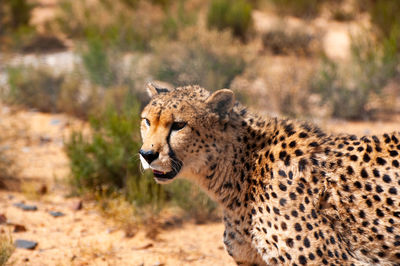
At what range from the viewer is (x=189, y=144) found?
126 inches

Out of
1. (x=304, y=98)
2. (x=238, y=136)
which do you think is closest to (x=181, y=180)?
(x=238, y=136)

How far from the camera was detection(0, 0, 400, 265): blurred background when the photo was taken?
16.5ft

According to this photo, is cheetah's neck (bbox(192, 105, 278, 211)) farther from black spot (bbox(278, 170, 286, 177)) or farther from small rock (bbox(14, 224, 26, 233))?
small rock (bbox(14, 224, 26, 233))

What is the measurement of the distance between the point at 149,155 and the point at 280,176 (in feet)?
2.78

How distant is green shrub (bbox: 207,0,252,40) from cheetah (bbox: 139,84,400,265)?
9.02m

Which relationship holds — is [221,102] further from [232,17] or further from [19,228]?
[232,17]

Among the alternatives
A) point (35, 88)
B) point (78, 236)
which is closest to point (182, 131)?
point (78, 236)

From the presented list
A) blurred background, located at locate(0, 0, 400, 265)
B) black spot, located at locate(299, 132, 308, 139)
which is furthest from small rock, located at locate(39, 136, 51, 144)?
black spot, located at locate(299, 132, 308, 139)

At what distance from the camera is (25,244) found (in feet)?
15.2

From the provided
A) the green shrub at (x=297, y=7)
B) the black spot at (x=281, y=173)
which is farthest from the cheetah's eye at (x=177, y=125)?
the green shrub at (x=297, y=7)

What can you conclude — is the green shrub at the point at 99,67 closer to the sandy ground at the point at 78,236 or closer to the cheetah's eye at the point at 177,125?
the sandy ground at the point at 78,236

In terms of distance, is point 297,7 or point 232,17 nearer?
point 232,17

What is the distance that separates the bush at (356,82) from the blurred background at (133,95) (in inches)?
0.8

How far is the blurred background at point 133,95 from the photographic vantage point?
5039 millimetres
